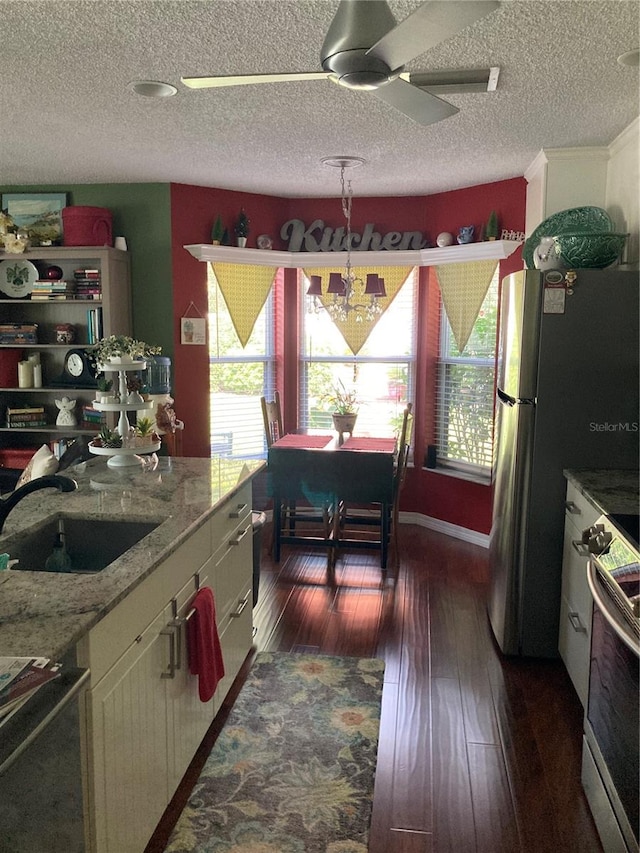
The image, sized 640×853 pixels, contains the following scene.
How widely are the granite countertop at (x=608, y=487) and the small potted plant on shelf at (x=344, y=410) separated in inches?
80.6

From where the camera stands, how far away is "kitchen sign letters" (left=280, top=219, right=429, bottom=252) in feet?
17.0

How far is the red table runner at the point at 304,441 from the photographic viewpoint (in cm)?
448

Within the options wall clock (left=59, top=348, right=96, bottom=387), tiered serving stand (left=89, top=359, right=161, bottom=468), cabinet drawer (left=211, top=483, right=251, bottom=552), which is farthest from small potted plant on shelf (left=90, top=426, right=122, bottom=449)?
wall clock (left=59, top=348, right=96, bottom=387)

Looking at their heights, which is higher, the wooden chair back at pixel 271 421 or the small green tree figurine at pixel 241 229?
the small green tree figurine at pixel 241 229

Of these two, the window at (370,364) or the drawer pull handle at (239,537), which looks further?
the window at (370,364)

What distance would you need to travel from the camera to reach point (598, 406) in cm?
297

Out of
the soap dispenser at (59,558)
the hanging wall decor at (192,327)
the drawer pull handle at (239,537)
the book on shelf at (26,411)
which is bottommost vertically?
the drawer pull handle at (239,537)

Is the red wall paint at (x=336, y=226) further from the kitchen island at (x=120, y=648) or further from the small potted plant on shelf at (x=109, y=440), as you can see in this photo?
the kitchen island at (x=120, y=648)

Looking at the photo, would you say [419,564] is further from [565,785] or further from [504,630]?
[565,785]

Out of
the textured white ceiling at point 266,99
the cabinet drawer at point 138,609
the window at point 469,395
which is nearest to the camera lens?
the cabinet drawer at point 138,609

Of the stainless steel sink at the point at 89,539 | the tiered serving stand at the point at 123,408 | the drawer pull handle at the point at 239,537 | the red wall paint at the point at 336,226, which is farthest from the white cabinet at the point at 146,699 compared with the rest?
the red wall paint at the point at 336,226

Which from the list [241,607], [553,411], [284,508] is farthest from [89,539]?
[284,508]

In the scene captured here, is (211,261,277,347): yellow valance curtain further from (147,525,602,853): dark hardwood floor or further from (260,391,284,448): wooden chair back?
(147,525,602,853): dark hardwood floor

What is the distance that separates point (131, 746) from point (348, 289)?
339cm
